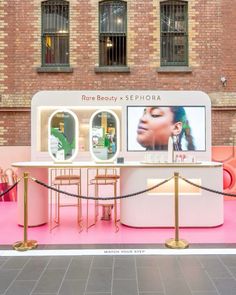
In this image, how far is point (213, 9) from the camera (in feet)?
38.7

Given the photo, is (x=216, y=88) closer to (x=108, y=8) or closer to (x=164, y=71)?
(x=164, y=71)

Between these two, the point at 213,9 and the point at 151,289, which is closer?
the point at 151,289

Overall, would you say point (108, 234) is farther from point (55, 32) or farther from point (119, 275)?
point (55, 32)

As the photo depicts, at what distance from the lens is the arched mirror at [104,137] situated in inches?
320

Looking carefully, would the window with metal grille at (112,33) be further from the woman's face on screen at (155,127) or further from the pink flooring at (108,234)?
the pink flooring at (108,234)

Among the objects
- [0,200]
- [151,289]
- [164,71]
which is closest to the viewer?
[151,289]

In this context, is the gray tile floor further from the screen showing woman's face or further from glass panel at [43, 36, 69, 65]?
glass panel at [43, 36, 69, 65]

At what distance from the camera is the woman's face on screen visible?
1044 cm

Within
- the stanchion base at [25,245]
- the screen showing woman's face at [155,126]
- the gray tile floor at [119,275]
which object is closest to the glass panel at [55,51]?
the screen showing woman's face at [155,126]

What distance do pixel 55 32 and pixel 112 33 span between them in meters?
→ 1.86

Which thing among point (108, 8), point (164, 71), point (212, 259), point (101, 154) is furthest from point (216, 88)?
point (212, 259)

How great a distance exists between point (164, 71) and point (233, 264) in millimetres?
7578

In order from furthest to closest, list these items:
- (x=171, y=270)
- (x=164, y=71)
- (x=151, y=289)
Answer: (x=164, y=71) → (x=171, y=270) → (x=151, y=289)

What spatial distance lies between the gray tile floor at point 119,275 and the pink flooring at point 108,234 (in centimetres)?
90
